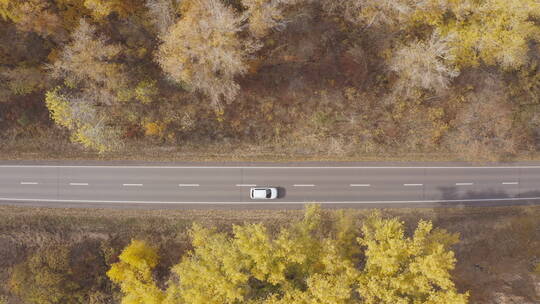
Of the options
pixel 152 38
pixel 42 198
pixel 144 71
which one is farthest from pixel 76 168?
pixel 152 38

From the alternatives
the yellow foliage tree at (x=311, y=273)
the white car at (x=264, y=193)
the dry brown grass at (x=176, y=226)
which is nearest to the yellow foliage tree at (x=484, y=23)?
the dry brown grass at (x=176, y=226)

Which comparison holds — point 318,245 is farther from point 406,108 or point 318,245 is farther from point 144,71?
point 144,71

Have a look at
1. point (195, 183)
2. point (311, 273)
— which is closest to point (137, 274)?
point (195, 183)

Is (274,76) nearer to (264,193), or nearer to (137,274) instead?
(264,193)

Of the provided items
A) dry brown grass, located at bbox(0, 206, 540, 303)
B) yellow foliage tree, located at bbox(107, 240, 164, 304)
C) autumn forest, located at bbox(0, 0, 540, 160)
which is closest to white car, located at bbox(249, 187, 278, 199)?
dry brown grass, located at bbox(0, 206, 540, 303)

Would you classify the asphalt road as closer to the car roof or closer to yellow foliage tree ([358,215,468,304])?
the car roof

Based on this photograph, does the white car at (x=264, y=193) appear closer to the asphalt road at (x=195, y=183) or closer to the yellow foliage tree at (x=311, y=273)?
the asphalt road at (x=195, y=183)
